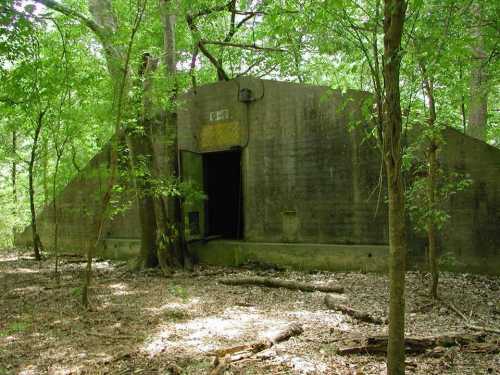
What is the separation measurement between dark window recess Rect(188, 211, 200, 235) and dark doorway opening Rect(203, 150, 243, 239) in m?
0.47

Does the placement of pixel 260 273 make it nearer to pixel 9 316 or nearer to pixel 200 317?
pixel 200 317

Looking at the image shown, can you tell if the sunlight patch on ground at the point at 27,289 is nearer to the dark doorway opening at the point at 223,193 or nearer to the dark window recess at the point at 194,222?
the dark window recess at the point at 194,222

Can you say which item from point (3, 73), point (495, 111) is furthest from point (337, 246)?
point (495, 111)

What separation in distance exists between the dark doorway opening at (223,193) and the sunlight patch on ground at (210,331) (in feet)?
17.5

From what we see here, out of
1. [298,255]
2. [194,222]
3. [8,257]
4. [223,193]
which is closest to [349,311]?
[298,255]

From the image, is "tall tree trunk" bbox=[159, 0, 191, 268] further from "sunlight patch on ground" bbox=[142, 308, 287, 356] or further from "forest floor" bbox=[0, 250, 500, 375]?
"sunlight patch on ground" bbox=[142, 308, 287, 356]

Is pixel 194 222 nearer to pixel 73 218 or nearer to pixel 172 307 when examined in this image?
pixel 172 307

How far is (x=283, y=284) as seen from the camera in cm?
753

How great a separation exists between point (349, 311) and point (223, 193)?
7311 millimetres

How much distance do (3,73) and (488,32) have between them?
7110 millimetres

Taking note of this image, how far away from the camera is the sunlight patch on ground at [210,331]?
4391 millimetres

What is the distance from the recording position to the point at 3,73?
570 centimetres

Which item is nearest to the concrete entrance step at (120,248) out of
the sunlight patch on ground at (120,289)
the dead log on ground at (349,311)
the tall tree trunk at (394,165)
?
the sunlight patch on ground at (120,289)

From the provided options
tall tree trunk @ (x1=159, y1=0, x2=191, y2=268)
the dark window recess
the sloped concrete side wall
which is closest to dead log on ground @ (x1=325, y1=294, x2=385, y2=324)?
tall tree trunk @ (x1=159, y1=0, x2=191, y2=268)
